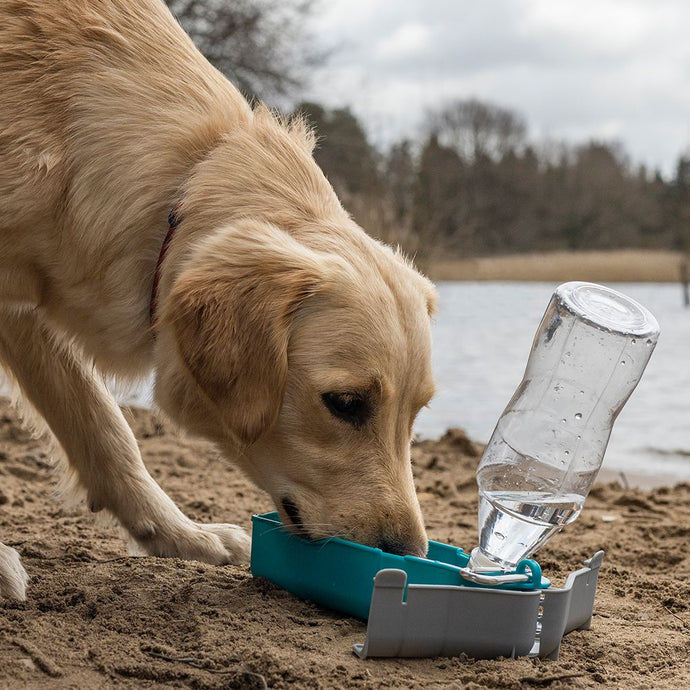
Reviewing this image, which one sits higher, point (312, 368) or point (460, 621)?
point (312, 368)

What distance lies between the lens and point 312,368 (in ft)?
9.21

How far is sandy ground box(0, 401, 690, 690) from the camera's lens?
92.4 inches

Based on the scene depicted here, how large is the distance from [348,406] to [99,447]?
1490mm

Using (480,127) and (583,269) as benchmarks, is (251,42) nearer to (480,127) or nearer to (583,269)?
(583,269)

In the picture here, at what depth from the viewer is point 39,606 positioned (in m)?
2.84

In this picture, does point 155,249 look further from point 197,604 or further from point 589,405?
point 589,405

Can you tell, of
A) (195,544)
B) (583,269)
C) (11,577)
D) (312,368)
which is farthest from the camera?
(583,269)

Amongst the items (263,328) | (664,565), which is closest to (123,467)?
(263,328)

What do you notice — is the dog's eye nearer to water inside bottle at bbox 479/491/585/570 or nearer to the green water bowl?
the green water bowl

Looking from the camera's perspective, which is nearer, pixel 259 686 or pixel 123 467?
pixel 259 686

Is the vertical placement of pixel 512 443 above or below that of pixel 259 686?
above

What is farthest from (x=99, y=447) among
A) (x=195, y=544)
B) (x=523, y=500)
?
(x=523, y=500)

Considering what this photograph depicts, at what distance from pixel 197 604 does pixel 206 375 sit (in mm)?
725

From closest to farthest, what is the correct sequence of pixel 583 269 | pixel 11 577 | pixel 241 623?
pixel 241 623 → pixel 11 577 → pixel 583 269
